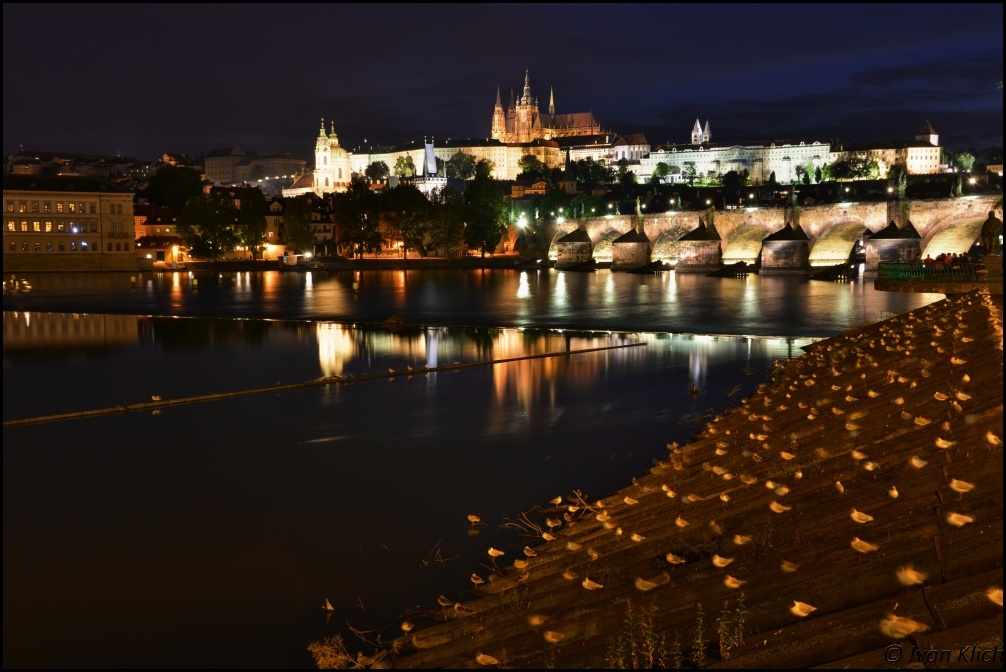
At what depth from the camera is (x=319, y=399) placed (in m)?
16.5

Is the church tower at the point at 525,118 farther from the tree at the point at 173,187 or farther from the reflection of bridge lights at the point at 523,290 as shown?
the reflection of bridge lights at the point at 523,290

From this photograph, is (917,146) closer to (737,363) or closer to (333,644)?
(737,363)

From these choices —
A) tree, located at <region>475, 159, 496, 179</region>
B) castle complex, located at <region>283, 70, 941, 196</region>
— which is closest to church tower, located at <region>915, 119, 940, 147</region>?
castle complex, located at <region>283, 70, 941, 196</region>

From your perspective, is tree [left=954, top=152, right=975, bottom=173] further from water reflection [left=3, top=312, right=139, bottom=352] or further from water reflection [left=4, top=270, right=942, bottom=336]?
water reflection [left=3, top=312, right=139, bottom=352]

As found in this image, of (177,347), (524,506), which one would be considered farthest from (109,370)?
(524,506)

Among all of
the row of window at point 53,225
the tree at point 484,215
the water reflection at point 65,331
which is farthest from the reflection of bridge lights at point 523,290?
Result: the row of window at point 53,225

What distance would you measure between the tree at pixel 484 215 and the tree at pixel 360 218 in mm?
8394

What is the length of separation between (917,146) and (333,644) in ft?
458

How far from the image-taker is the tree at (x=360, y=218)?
7756cm

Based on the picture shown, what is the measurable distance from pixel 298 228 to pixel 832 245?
43.5 m

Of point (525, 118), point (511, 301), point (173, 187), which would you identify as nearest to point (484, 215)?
point (173, 187)

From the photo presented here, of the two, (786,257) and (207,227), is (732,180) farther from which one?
(207,227)

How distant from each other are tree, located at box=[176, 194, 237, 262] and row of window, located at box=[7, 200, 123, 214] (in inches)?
223

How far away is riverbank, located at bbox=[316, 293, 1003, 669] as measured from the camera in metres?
3.76
